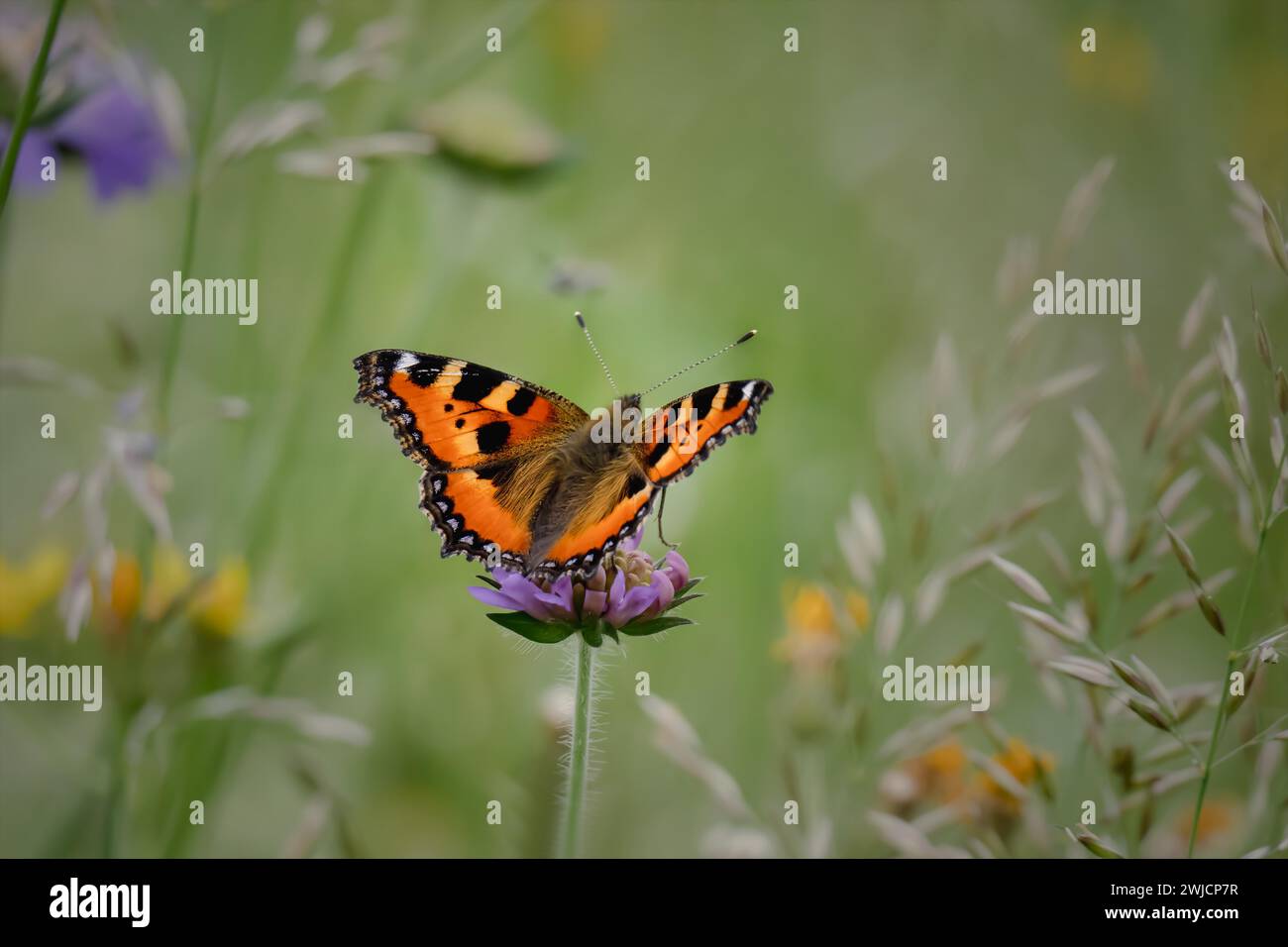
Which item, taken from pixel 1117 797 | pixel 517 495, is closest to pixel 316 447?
pixel 517 495

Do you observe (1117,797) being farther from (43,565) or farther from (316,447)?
(43,565)

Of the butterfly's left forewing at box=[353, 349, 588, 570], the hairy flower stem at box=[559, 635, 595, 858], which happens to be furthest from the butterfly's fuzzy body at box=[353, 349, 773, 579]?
the hairy flower stem at box=[559, 635, 595, 858]

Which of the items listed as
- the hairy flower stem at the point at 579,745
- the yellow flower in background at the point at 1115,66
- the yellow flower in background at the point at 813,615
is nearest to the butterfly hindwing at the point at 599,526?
the hairy flower stem at the point at 579,745

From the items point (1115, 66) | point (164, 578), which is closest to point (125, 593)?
point (164, 578)

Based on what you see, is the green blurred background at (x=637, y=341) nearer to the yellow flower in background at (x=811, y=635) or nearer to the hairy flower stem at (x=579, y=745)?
the yellow flower in background at (x=811, y=635)

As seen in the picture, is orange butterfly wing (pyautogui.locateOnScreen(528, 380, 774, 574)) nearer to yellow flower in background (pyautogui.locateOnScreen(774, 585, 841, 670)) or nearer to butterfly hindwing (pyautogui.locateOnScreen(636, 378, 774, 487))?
butterfly hindwing (pyautogui.locateOnScreen(636, 378, 774, 487))
